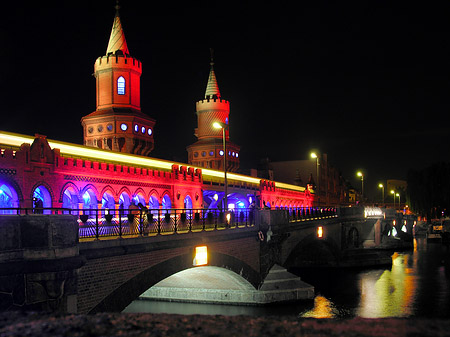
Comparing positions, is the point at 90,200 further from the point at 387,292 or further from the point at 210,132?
the point at 210,132

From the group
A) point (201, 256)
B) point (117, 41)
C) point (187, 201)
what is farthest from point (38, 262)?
point (117, 41)

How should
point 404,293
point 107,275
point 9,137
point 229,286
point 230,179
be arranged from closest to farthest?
point 107,275 < point 9,137 < point 229,286 < point 404,293 < point 230,179

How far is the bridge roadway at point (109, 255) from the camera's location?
1300 cm

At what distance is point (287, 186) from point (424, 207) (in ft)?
98.0

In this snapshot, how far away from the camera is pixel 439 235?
86.5 metres

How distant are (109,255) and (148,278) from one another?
283 centimetres

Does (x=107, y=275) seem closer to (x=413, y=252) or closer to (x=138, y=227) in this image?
(x=138, y=227)

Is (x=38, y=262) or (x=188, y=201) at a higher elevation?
(x=188, y=201)

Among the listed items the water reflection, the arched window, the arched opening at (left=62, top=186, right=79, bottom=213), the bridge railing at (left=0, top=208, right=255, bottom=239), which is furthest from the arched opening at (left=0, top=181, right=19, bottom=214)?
the arched window

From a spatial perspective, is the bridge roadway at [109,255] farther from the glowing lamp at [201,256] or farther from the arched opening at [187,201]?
the arched opening at [187,201]

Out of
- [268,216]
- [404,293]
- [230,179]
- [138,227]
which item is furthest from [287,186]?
[138,227]

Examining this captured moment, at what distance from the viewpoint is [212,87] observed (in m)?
75.9

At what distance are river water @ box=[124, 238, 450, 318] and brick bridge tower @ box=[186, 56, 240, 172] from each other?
2793 centimetres

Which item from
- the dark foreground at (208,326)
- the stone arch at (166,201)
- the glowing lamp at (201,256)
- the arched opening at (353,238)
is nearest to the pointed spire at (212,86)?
the arched opening at (353,238)
